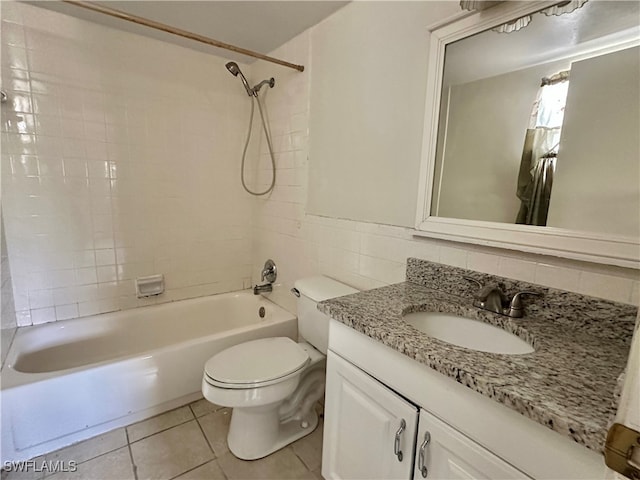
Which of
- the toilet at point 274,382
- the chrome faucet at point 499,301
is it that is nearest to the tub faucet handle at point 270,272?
the toilet at point 274,382

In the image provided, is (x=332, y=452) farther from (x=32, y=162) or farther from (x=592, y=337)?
(x=32, y=162)

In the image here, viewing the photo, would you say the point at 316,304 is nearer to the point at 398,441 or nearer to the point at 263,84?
the point at 398,441

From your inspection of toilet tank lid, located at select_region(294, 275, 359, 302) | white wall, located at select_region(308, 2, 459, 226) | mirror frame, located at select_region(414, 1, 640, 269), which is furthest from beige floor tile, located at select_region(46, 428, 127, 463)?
mirror frame, located at select_region(414, 1, 640, 269)

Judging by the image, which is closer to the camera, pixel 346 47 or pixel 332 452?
pixel 332 452

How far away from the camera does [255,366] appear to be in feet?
4.63

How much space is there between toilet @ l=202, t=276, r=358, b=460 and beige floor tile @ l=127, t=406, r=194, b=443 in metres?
0.34

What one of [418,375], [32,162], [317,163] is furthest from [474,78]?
[32,162]

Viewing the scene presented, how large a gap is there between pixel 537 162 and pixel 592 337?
55 centimetres

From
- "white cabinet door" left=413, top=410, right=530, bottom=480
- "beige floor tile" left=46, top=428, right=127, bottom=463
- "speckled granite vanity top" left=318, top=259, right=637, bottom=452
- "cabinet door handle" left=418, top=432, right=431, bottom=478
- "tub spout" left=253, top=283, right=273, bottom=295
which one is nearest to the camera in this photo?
"speckled granite vanity top" left=318, top=259, right=637, bottom=452

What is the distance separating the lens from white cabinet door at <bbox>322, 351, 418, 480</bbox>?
0.89m

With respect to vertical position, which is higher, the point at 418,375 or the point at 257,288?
the point at 418,375

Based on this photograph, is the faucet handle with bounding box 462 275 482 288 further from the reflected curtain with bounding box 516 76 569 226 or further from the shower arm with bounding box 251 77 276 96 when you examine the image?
the shower arm with bounding box 251 77 276 96

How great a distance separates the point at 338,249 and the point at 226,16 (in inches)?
56.3

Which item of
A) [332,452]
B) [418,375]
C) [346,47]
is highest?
[346,47]
